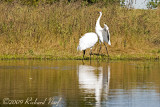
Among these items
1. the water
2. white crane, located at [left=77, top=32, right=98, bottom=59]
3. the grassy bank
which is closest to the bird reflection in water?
the water

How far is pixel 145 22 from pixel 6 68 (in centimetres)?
1238

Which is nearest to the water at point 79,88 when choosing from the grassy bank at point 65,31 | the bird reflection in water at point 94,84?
Result: the bird reflection in water at point 94,84

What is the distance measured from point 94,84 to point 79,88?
0.97m

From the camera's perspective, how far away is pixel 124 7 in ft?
89.9

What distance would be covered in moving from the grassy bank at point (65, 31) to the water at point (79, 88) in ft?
22.6

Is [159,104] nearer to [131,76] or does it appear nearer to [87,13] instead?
[131,76]

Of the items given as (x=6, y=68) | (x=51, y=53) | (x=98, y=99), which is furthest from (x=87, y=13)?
(x=98, y=99)

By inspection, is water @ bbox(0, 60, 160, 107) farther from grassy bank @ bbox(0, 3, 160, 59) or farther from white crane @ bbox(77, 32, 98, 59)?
grassy bank @ bbox(0, 3, 160, 59)

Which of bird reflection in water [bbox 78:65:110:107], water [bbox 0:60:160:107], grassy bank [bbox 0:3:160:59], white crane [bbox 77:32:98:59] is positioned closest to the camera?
water [bbox 0:60:160:107]

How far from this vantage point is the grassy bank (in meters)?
23.0

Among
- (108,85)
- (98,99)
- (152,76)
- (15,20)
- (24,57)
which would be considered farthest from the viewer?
(15,20)

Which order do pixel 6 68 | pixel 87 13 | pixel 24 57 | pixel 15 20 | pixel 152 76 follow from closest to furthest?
pixel 152 76 < pixel 6 68 < pixel 24 57 < pixel 15 20 < pixel 87 13

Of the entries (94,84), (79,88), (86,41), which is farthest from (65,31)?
(79,88)

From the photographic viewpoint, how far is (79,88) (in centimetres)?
1121
